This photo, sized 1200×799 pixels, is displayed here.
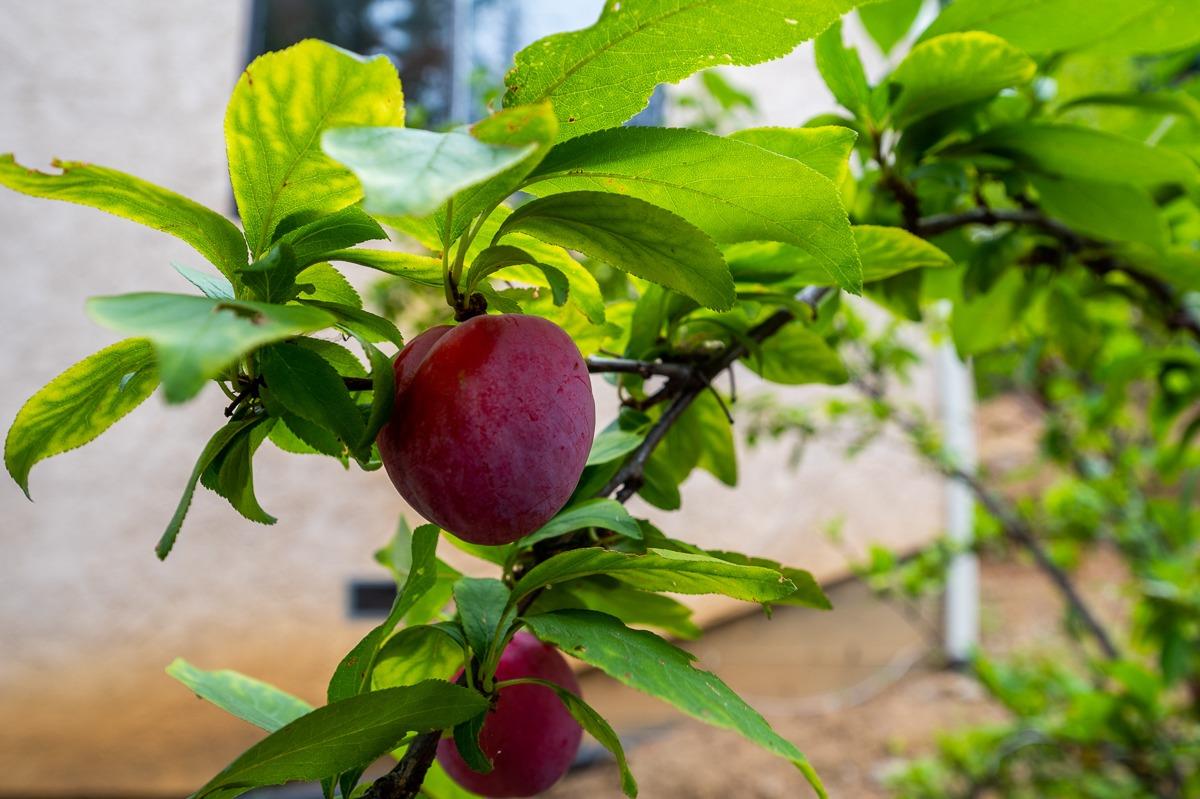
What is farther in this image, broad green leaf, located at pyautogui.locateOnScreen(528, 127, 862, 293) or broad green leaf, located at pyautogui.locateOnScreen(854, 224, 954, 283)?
broad green leaf, located at pyautogui.locateOnScreen(854, 224, 954, 283)

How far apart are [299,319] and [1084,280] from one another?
0.74 m

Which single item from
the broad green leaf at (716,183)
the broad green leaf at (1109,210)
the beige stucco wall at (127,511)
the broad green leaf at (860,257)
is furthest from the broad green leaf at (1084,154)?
the beige stucco wall at (127,511)

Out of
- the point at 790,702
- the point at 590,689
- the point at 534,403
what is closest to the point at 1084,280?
the point at 534,403

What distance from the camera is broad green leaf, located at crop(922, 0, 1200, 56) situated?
46cm

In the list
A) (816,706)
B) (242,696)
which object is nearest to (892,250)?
(242,696)

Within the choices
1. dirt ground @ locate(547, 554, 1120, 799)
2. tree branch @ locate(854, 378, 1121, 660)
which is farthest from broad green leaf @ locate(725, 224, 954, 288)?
dirt ground @ locate(547, 554, 1120, 799)

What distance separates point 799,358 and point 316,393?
0.93ft

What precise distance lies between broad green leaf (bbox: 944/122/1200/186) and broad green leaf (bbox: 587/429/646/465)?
0.83 ft

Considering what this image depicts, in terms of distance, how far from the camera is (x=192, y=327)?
189mm

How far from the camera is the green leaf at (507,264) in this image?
27 cm

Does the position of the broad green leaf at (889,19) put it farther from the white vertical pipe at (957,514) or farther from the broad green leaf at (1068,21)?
the white vertical pipe at (957,514)

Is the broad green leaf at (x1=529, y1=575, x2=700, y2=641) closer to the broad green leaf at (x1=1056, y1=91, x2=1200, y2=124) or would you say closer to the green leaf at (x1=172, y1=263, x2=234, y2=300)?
the green leaf at (x1=172, y1=263, x2=234, y2=300)

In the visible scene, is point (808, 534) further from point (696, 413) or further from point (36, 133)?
point (696, 413)

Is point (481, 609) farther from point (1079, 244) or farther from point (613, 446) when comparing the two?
point (1079, 244)
